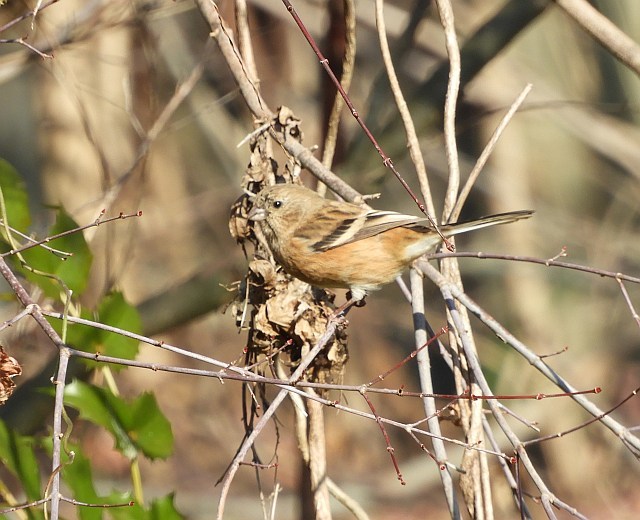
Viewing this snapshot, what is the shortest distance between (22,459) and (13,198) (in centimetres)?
114

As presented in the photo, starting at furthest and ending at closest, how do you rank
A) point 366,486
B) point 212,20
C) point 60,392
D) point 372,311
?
point 372,311
point 366,486
point 212,20
point 60,392

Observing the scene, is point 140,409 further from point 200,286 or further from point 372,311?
point 372,311

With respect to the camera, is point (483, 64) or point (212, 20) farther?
point (483, 64)

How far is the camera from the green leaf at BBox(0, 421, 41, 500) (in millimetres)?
3473

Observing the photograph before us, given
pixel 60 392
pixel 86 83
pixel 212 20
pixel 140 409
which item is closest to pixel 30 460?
pixel 140 409

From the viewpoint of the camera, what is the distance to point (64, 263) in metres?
3.76

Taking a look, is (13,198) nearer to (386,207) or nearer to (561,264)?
(561,264)

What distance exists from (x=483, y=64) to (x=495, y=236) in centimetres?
578

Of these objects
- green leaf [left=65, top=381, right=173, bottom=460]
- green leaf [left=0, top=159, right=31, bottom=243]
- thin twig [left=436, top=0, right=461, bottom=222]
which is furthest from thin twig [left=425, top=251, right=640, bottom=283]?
green leaf [left=0, top=159, right=31, bottom=243]

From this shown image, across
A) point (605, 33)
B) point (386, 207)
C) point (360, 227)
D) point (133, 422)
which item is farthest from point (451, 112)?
point (386, 207)

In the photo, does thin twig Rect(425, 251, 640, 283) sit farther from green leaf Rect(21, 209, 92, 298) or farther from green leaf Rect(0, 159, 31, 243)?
green leaf Rect(0, 159, 31, 243)

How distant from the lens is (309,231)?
4234 mm

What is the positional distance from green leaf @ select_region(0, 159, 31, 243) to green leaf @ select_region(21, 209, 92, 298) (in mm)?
132

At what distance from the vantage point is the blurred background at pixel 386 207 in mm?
8148
